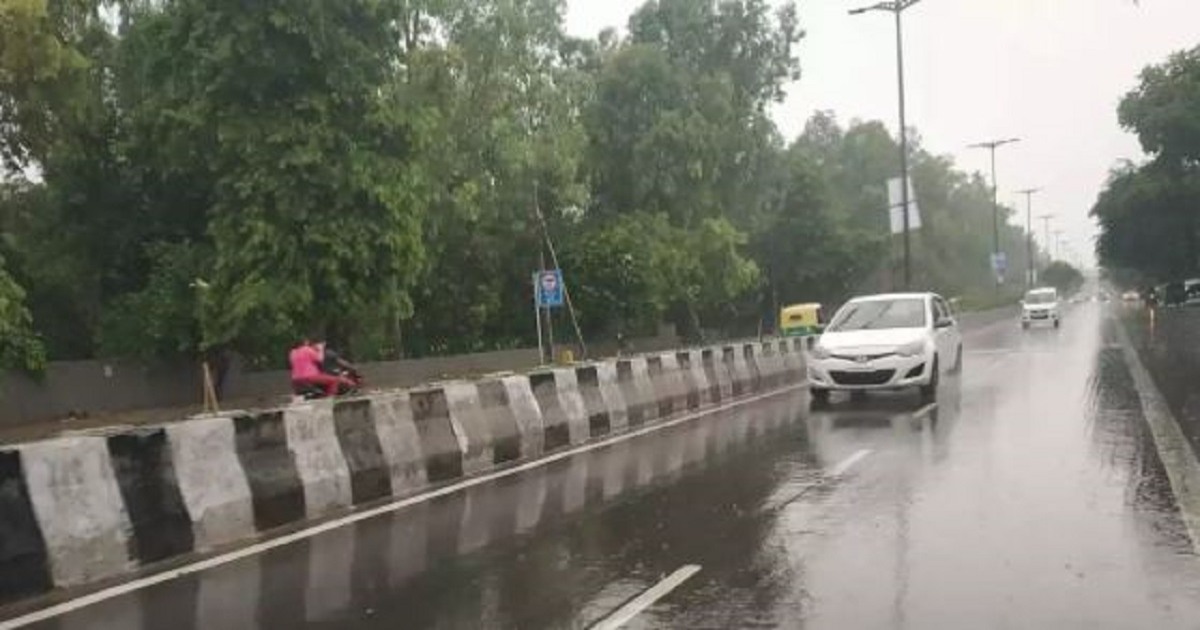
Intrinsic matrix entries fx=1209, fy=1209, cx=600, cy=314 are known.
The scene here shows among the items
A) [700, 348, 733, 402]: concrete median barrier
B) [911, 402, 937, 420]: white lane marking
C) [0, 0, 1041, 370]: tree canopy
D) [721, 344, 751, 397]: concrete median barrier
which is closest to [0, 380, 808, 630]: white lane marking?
[911, 402, 937, 420]: white lane marking

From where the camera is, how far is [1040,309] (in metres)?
51.8

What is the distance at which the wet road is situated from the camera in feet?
20.4

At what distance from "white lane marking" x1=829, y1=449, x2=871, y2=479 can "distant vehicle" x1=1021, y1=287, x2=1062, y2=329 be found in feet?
137

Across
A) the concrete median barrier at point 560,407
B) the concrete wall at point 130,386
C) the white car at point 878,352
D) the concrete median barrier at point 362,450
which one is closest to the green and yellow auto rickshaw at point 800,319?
the concrete wall at point 130,386

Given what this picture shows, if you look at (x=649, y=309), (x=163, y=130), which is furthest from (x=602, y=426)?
(x=649, y=309)

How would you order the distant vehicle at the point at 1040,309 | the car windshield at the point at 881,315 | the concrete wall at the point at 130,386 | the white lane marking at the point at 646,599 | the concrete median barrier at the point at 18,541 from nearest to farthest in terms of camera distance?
the white lane marking at the point at 646,599, the concrete median barrier at the point at 18,541, the car windshield at the point at 881,315, the concrete wall at the point at 130,386, the distant vehicle at the point at 1040,309

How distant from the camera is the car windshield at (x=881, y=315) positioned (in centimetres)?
1820

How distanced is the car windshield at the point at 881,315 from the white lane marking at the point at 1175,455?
3.38m

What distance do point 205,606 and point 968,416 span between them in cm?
1100

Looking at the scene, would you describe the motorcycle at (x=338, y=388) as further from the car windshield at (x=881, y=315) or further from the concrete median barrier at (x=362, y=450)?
the car windshield at (x=881, y=315)

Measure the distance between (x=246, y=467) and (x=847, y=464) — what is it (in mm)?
5492

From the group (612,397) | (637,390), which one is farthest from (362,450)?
(637,390)

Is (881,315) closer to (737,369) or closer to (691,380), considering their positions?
(691,380)

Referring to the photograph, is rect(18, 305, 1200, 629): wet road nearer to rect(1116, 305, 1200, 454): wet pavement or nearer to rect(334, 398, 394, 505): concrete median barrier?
rect(334, 398, 394, 505): concrete median barrier
